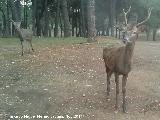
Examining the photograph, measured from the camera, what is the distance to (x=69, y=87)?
43.5 ft

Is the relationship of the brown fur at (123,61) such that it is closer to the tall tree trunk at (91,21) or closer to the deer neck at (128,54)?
the deer neck at (128,54)

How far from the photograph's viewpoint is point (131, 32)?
10.1 meters

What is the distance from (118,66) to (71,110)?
173cm

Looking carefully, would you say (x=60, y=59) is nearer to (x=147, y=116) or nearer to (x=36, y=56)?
(x=36, y=56)

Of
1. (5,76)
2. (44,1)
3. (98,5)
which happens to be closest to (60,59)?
(5,76)

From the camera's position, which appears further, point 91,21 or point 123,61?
point 91,21

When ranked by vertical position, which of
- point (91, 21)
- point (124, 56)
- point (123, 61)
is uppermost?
point (91, 21)

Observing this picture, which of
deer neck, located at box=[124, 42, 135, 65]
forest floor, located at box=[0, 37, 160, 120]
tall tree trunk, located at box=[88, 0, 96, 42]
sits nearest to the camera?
deer neck, located at box=[124, 42, 135, 65]

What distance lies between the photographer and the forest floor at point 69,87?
10.8 meters

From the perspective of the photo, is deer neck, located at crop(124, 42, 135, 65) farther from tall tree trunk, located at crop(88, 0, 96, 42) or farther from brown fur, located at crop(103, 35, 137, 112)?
tall tree trunk, located at crop(88, 0, 96, 42)

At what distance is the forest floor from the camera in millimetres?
10750

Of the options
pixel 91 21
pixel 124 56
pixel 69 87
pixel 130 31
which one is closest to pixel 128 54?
pixel 124 56

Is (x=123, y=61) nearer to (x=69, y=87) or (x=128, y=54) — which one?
(x=128, y=54)

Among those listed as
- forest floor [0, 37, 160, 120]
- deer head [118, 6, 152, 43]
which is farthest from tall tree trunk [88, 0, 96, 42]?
deer head [118, 6, 152, 43]
